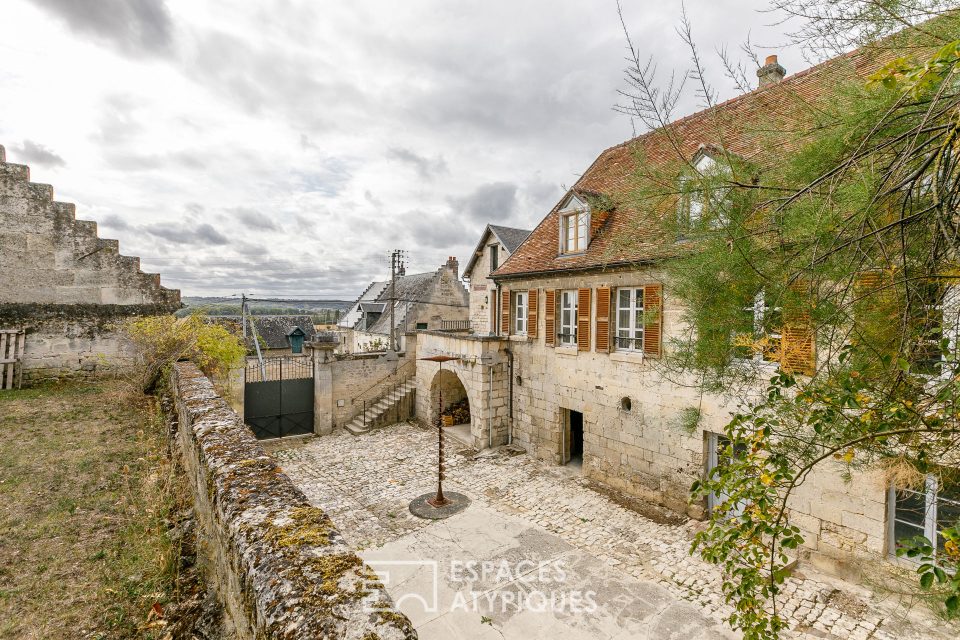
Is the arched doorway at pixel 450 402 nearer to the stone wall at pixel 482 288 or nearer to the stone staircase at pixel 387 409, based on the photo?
the stone staircase at pixel 387 409

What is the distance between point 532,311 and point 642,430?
13.9ft

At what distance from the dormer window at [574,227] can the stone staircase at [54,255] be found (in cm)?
944

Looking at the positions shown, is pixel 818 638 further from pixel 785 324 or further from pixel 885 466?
pixel 785 324

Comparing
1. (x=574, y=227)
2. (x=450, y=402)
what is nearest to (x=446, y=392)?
(x=450, y=402)

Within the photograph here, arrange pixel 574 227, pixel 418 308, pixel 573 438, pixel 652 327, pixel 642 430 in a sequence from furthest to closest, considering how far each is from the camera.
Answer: pixel 418 308 < pixel 573 438 < pixel 574 227 < pixel 642 430 < pixel 652 327

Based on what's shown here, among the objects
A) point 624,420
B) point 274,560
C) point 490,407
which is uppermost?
point 274,560

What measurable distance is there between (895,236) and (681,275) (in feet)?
5.39

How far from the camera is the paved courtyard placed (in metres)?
5.56

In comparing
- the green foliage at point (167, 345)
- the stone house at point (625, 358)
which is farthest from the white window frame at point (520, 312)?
the green foliage at point (167, 345)

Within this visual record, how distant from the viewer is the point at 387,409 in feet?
51.0

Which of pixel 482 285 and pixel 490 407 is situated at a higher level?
pixel 482 285

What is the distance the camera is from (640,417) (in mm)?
9164

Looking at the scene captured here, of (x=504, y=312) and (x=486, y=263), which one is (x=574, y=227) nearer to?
(x=504, y=312)

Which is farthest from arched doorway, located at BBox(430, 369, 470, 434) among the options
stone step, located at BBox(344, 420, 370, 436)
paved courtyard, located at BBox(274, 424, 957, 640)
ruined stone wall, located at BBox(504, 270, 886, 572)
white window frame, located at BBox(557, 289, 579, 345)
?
white window frame, located at BBox(557, 289, 579, 345)
